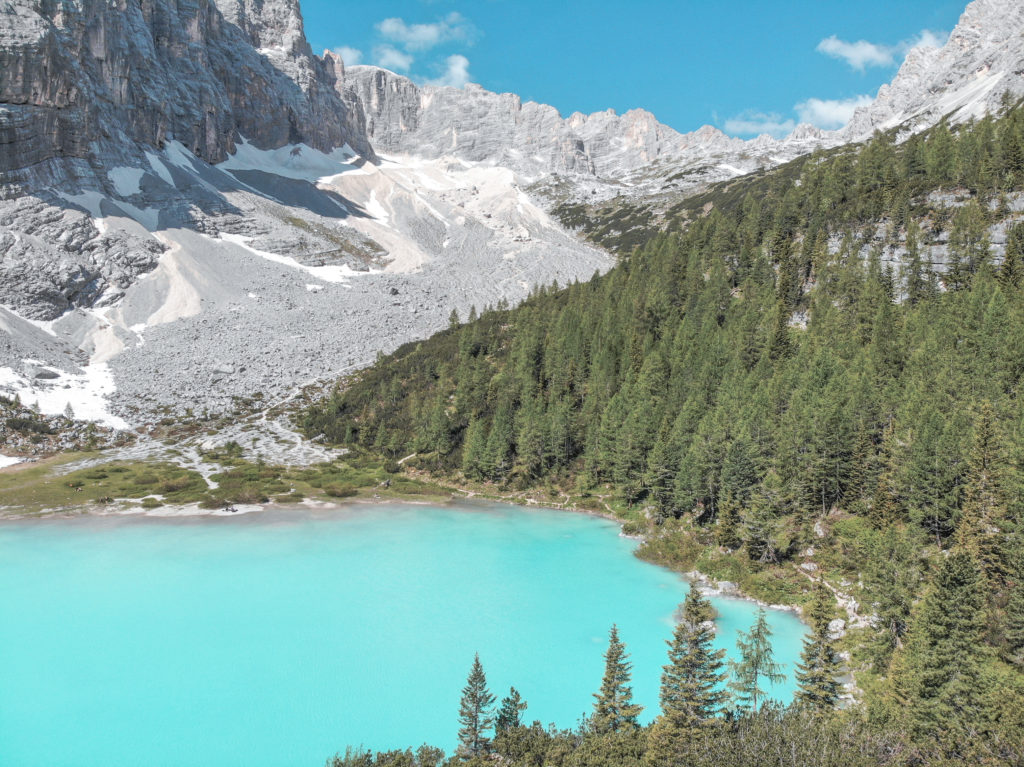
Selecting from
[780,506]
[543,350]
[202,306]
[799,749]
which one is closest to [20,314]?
[202,306]

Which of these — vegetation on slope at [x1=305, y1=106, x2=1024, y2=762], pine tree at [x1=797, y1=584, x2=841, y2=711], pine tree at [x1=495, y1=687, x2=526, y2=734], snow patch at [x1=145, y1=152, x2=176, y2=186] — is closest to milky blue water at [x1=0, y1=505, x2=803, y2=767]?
pine tree at [x1=495, y1=687, x2=526, y2=734]

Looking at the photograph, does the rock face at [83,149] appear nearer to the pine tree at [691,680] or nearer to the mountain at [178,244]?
the mountain at [178,244]

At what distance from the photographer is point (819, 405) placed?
44.7m

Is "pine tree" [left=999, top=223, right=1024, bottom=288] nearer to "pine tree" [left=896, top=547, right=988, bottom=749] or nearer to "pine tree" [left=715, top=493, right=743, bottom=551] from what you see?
"pine tree" [left=715, top=493, right=743, bottom=551]

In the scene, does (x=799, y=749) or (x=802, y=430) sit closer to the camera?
(x=799, y=749)

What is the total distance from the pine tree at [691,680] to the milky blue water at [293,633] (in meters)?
5.13

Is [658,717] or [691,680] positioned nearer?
[691,680]

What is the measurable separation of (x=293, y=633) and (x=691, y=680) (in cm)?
1977

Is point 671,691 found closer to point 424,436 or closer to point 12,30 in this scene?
point 424,436

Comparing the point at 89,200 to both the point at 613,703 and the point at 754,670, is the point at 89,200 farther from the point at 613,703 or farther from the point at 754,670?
the point at 754,670

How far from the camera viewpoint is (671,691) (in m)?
19.5

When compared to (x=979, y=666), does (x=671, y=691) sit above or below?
below

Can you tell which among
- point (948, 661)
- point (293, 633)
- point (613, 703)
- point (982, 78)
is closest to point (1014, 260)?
point (948, 661)

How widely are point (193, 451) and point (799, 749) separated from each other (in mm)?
76747
